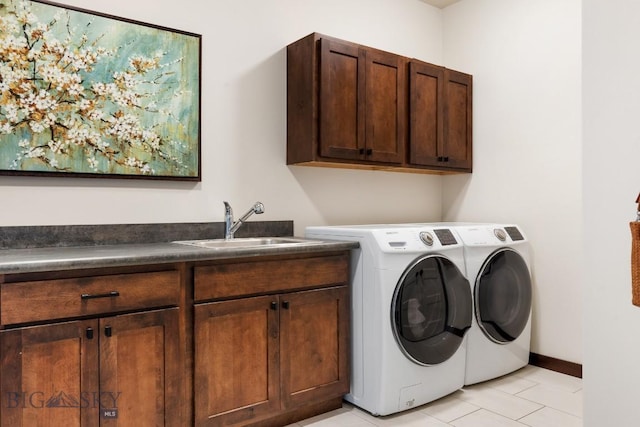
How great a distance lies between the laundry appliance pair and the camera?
2.41 m

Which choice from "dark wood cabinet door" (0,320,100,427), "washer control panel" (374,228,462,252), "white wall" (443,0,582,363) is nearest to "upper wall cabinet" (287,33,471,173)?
"white wall" (443,0,582,363)

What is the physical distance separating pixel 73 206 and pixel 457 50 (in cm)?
310

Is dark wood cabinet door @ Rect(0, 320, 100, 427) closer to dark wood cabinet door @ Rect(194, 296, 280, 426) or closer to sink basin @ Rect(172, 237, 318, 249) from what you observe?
dark wood cabinet door @ Rect(194, 296, 280, 426)

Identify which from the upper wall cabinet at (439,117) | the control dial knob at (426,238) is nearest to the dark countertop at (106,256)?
the control dial knob at (426,238)

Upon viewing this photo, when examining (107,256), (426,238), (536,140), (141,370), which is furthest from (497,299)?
(107,256)

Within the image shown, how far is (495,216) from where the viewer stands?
3.56m

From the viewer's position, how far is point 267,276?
2213 millimetres

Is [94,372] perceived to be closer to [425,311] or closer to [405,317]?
[405,317]

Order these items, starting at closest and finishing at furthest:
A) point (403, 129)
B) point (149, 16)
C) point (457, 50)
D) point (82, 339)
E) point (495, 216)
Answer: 1. point (82, 339)
2. point (149, 16)
3. point (403, 129)
4. point (495, 216)
5. point (457, 50)

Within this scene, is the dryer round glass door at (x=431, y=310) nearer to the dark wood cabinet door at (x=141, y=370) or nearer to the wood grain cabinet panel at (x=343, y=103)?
the wood grain cabinet panel at (x=343, y=103)

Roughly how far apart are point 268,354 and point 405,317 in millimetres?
746

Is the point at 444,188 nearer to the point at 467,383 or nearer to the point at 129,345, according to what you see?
the point at 467,383

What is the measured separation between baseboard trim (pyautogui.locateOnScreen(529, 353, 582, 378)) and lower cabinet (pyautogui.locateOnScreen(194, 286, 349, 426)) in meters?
1.55

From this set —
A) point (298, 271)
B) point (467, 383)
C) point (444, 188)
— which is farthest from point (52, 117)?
point (444, 188)
